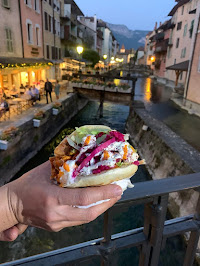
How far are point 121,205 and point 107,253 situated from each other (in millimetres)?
366

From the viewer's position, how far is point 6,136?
910cm

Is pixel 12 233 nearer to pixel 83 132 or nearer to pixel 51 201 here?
pixel 51 201

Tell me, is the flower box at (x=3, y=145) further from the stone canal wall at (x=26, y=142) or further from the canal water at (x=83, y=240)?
the canal water at (x=83, y=240)

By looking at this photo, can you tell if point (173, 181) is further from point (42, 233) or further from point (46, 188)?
point (42, 233)

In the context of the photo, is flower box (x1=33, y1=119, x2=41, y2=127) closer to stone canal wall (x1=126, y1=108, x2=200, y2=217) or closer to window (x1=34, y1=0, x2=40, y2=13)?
stone canal wall (x1=126, y1=108, x2=200, y2=217)

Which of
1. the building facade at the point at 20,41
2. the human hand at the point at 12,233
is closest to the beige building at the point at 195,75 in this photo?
the building facade at the point at 20,41

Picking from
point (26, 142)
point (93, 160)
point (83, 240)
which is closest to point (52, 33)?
point (26, 142)

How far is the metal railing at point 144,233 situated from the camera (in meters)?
1.27

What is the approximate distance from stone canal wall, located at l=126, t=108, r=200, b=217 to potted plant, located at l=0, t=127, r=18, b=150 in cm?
723

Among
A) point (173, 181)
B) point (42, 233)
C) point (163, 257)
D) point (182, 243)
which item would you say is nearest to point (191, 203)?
point (182, 243)

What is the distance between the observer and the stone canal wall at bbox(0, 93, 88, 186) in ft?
30.9

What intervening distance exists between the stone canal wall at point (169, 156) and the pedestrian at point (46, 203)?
21.3 ft

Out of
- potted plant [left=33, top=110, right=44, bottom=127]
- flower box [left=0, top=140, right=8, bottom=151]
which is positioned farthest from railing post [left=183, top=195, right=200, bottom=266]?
potted plant [left=33, top=110, right=44, bottom=127]

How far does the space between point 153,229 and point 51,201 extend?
0.85 m
